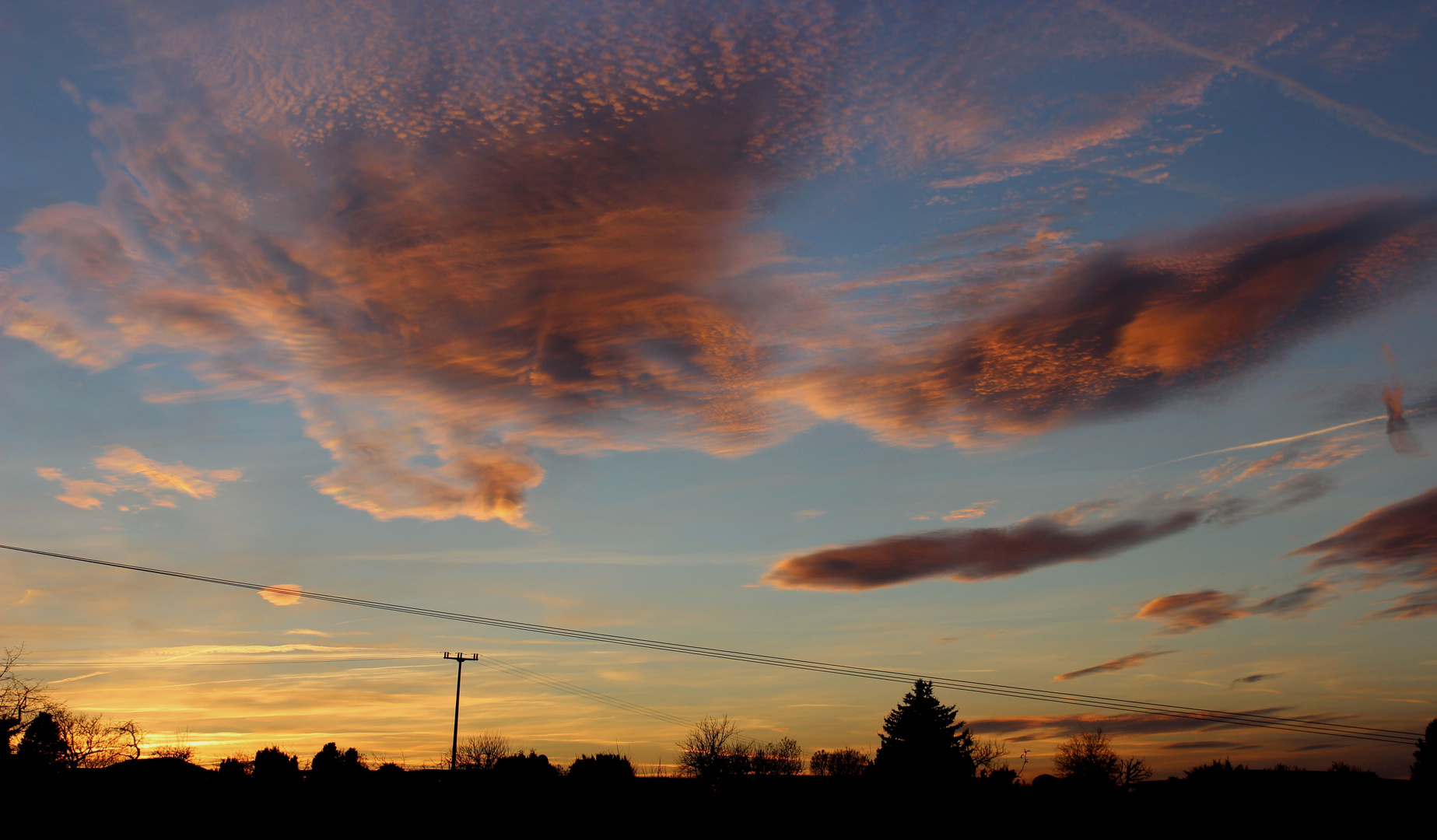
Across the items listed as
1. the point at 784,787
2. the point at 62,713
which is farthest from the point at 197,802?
the point at 784,787

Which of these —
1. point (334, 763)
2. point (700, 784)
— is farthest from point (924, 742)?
point (334, 763)

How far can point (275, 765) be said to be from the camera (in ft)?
305

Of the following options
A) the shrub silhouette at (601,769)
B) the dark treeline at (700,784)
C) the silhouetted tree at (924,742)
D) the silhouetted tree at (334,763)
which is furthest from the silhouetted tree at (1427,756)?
the silhouetted tree at (334,763)

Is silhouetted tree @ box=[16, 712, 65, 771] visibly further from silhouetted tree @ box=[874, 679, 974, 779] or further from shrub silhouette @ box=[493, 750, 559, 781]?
silhouetted tree @ box=[874, 679, 974, 779]

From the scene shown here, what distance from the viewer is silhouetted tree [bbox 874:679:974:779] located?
87375 mm

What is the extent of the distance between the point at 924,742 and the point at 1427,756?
48904mm

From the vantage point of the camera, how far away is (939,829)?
69.7 meters

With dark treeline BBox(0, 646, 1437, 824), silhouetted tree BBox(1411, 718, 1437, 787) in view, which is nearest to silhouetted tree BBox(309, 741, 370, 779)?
dark treeline BBox(0, 646, 1437, 824)

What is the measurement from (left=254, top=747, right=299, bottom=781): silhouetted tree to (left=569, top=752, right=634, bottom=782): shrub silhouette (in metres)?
25.6

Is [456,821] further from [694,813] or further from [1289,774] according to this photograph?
[1289,774]

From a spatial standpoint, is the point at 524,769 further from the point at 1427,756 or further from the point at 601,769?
the point at 1427,756

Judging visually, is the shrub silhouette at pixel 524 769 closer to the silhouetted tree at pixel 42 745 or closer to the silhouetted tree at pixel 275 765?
the silhouetted tree at pixel 275 765

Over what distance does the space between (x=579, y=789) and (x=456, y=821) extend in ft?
37.8

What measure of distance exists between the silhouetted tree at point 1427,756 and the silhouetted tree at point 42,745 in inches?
4346
